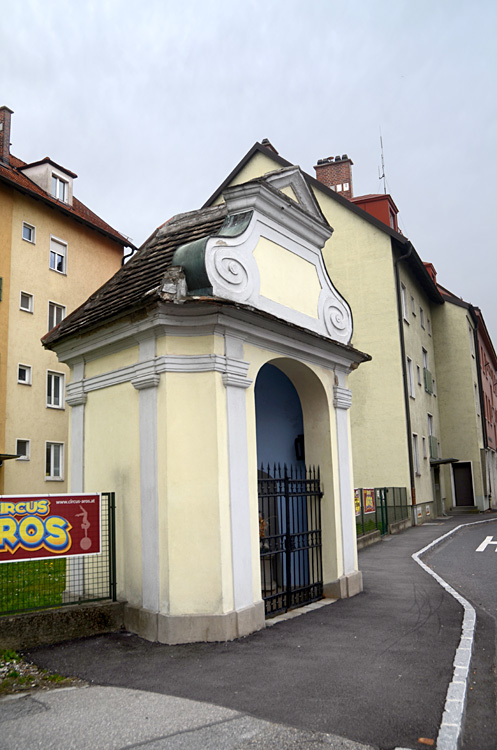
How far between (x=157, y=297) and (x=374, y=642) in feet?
14.1

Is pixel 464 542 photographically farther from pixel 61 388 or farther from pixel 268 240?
pixel 61 388

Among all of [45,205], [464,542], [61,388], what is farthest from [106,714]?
[45,205]

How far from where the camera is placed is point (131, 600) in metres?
7.34

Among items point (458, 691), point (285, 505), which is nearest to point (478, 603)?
point (285, 505)

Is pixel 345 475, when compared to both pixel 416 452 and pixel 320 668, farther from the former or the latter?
pixel 416 452

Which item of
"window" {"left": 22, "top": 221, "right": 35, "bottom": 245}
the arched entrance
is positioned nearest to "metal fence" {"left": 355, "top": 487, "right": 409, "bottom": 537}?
the arched entrance

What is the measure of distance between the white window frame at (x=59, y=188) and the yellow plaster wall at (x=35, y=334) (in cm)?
157

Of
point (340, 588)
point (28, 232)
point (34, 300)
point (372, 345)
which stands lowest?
point (340, 588)

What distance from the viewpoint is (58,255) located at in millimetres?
24641

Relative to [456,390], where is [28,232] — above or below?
above

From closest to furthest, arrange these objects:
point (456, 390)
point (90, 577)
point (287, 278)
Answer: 1. point (90, 577)
2. point (287, 278)
3. point (456, 390)

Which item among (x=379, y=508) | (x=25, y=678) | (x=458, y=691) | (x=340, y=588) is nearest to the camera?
(x=458, y=691)

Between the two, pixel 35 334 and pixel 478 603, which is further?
pixel 35 334

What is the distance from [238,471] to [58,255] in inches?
770
